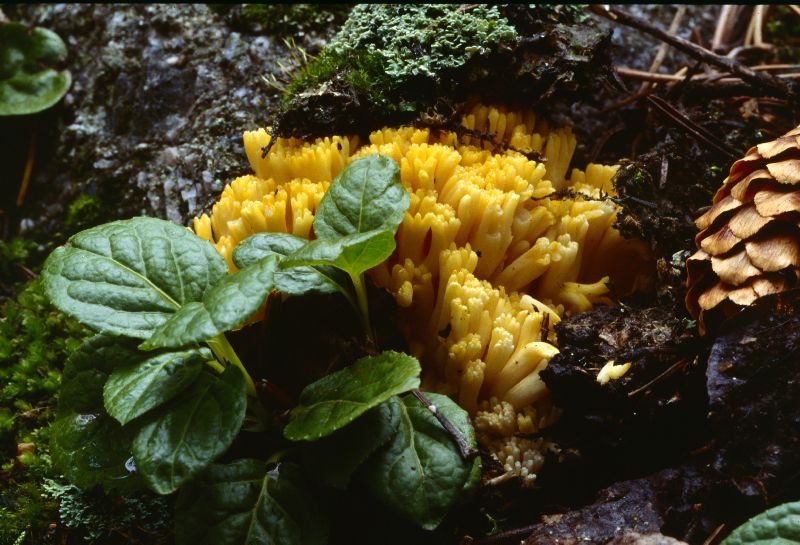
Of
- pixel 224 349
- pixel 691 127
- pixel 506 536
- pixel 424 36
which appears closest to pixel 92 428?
pixel 224 349

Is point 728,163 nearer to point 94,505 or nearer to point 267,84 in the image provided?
point 267,84

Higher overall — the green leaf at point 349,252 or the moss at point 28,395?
the green leaf at point 349,252

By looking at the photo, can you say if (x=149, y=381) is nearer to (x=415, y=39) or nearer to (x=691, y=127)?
(x=415, y=39)

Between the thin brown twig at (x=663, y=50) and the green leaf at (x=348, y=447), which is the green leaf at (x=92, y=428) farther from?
the thin brown twig at (x=663, y=50)

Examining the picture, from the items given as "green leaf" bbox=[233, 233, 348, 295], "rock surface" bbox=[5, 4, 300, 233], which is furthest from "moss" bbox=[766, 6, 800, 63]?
"green leaf" bbox=[233, 233, 348, 295]

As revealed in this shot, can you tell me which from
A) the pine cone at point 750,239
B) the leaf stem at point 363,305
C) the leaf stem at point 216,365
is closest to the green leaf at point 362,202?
the leaf stem at point 363,305
